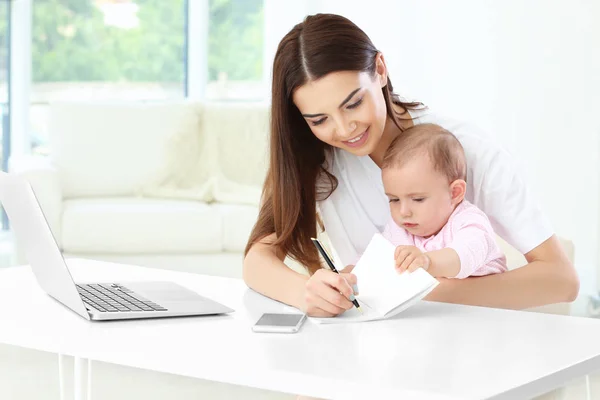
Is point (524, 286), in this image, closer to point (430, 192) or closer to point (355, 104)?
point (430, 192)

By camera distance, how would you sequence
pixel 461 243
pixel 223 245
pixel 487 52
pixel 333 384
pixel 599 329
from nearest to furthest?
pixel 333 384 → pixel 599 329 → pixel 461 243 → pixel 223 245 → pixel 487 52

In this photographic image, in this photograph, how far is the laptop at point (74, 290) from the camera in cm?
132

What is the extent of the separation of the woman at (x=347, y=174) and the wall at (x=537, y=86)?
100 inches

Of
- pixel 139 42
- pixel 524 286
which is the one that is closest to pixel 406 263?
pixel 524 286

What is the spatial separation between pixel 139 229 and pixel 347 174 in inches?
77.2

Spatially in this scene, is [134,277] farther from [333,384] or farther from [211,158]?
[211,158]

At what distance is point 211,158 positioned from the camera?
4367 millimetres

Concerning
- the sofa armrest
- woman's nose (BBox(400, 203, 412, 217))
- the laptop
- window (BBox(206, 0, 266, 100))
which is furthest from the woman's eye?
window (BBox(206, 0, 266, 100))

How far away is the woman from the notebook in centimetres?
12

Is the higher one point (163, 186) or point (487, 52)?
point (487, 52)

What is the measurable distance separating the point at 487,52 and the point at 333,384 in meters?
3.95

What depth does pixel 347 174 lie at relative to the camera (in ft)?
6.36

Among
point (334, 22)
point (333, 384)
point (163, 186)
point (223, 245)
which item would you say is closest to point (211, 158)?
point (163, 186)

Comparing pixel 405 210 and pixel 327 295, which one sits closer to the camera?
pixel 327 295
